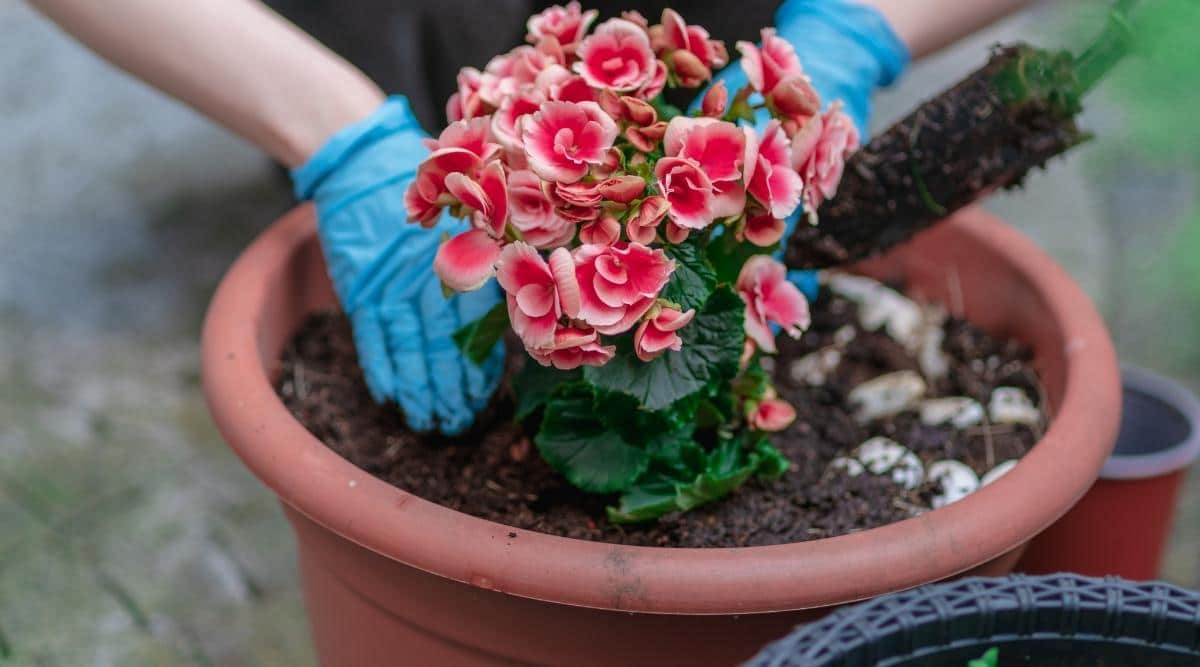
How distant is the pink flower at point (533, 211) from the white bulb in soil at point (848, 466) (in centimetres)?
46

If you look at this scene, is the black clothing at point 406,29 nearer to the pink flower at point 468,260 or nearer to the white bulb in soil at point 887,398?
the white bulb in soil at point 887,398

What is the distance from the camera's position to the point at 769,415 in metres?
0.99

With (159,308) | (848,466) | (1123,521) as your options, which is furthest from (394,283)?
(159,308)

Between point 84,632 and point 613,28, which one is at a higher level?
point 613,28

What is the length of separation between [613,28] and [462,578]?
0.45 metres

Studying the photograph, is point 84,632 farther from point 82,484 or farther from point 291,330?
point 291,330

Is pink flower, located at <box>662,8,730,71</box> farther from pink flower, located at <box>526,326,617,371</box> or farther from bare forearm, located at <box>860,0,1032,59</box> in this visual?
bare forearm, located at <box>860,0,1032,59</box>

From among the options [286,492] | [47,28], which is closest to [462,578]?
[286,492]

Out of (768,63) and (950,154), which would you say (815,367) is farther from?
(768,63)

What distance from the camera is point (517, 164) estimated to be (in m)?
0.81

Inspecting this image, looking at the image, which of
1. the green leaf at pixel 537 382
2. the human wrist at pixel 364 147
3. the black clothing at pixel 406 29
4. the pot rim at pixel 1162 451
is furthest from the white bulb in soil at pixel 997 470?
the black clothing at pixel 406 29

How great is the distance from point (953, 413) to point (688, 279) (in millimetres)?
544

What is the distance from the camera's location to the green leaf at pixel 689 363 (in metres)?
0.82

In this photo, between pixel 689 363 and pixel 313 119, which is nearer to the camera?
pixel 689 363
